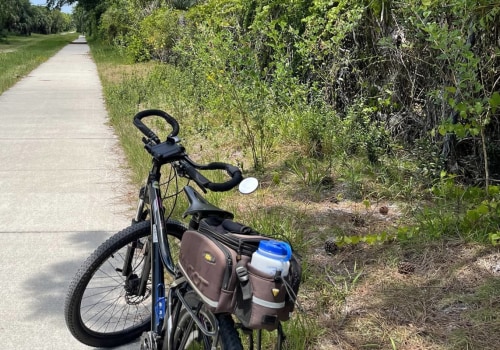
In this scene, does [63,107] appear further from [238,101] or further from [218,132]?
[238,101]

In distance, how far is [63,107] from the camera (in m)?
11.7

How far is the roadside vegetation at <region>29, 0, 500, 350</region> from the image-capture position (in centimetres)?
314

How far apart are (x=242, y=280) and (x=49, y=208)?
160 inches

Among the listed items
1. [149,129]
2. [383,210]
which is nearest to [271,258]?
[149,129]

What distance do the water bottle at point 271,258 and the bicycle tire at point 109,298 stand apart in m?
1.17

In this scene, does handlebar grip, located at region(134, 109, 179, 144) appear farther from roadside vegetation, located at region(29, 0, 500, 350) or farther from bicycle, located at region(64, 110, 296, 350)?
roadside vegetation, located at region(29, 0, 500, 350)

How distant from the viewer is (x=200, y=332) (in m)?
2.27

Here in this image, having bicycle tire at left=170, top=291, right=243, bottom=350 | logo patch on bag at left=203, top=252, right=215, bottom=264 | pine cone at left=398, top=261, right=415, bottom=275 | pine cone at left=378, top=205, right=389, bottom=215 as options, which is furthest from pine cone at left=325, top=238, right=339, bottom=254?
logo patch on bag at left=203, top=252, right=215, bottom=264

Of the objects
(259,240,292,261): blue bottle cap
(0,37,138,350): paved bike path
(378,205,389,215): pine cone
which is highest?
(259,240,292,261): blue bottle cap

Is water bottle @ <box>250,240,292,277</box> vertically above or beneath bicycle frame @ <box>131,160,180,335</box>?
above

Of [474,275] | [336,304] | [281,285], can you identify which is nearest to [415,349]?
[336,304]

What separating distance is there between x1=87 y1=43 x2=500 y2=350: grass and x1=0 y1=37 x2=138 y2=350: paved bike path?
1.19 meters

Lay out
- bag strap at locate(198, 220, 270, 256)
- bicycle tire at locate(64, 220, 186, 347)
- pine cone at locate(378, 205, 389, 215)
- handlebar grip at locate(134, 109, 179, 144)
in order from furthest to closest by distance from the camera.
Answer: pine cone at locate(378, 205, 389, 215) → bicycle tire at locate(64, 220, 186, 347) → handlebar grip at locate(134, 109, 179, 144) → bag strap at locate(198, 220, 270, 256)

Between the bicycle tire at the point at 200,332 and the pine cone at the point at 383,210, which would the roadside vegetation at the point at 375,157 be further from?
the bicycle tire at the point at 200,332
